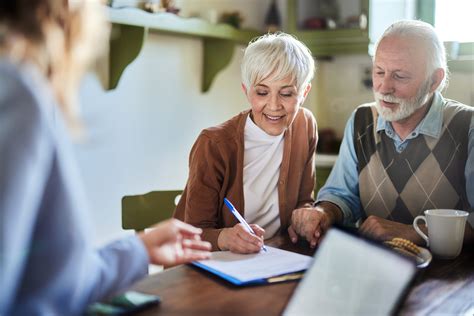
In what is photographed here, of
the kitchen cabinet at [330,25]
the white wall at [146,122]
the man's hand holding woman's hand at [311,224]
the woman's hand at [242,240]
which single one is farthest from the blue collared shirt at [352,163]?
the kitchen cabinet at [330,25]

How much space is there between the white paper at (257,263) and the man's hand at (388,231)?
0.23 metres

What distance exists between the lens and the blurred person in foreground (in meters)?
0.64

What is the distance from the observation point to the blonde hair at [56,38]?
0.67m

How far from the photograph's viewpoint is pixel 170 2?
9.13ft

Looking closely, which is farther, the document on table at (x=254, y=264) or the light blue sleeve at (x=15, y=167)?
the document on table at (x=254, y=264)

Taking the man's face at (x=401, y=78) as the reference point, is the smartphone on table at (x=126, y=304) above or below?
below

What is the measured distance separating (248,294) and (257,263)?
18 cm

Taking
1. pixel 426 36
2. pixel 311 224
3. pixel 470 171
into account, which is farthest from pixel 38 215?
pixel 426 36

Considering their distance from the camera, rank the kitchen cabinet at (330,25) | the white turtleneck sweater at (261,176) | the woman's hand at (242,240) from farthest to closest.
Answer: the kitchen cabinet at (330,25), the white turtleneck sweater at (261,176), the woman's hand at (242,240)

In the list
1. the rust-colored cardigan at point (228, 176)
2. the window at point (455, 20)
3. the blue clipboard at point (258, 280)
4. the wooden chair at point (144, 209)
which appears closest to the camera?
the blue clipboard at point (258, 280)

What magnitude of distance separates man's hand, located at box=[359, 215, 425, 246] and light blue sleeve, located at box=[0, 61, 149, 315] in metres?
0.83

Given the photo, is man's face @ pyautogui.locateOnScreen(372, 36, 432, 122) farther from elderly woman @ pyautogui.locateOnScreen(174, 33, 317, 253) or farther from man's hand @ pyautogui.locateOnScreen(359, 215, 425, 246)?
man's hand @ pyautogui.locateOnScreen(359, 215, 425, 246)

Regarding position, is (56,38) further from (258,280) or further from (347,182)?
(347,182)

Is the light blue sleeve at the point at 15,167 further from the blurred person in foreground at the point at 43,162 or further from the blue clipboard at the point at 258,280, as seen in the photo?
the blue clipboard at the point at 258,280
